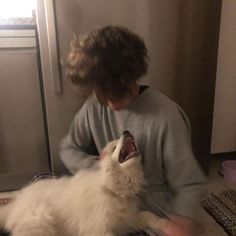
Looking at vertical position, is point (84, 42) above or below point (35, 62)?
above

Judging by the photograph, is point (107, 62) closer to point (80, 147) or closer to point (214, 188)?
point (80, 147)

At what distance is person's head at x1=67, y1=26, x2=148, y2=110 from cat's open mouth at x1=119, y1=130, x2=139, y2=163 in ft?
0.47

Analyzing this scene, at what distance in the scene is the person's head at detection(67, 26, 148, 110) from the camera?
Answer: 0.94m

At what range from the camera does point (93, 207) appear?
37.2 inches

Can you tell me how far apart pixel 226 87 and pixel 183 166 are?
133 cm

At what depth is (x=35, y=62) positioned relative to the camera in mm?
1726

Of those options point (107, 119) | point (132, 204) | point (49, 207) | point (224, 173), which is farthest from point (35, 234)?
point (224, 173)

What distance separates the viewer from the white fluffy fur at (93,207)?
3.02ft

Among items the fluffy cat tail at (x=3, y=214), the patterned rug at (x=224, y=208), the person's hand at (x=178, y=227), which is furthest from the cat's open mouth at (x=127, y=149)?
the patterned rug at (x=224, y=208)

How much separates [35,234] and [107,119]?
0.45 metres

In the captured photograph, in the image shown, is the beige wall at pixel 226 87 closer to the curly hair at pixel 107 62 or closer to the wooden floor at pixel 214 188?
the wooden floor at pixel 214 188

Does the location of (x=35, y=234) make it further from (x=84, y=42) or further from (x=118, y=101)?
(x=84, y=42)

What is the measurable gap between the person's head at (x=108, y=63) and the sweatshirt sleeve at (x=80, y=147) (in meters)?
0.22

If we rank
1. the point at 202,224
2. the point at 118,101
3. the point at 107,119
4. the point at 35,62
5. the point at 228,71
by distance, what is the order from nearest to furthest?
the point at 118,101, the point at 107,119, the point at 202,224, the point at 35,62, the point at 228,71
